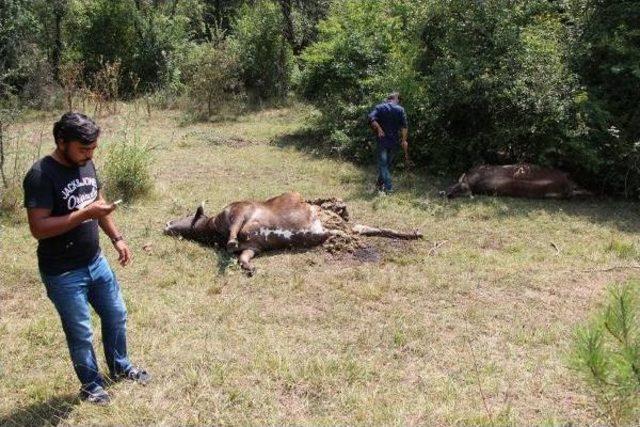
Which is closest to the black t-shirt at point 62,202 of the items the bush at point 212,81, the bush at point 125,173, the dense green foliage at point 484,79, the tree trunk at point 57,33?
the bush at point 125,173

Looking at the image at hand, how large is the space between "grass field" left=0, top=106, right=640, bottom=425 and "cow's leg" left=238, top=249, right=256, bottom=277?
108 millimetres

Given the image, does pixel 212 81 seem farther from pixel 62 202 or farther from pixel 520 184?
pixel 62 202

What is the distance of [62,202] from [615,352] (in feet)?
9.06

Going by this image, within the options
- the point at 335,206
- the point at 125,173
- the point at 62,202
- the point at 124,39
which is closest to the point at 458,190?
the point at 335,206

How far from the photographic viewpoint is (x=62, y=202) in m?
3.22

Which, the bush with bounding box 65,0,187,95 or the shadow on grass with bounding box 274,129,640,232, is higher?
the bush with bounding box 65,0,187,95

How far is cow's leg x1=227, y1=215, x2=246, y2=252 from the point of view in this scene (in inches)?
236

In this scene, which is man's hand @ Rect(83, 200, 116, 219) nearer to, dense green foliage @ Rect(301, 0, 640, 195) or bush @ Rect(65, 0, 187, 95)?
dense green foliage @ Rect(301, 0, 640, 195)

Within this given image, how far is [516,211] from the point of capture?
8.20 meters

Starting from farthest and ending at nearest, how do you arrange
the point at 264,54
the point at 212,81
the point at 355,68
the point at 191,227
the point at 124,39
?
1. the point at 124,39
2. the point at 264,54
3. the point at 212,81
4. the point at 355,68
5. the point at 191,227

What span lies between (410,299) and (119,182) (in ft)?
14.6

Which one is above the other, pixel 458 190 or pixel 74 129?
pixel 74 129

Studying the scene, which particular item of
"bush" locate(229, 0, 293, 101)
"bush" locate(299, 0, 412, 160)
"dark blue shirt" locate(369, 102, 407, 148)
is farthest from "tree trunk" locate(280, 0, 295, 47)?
"dark blue shirt" locate(369, 102, 407, 148)

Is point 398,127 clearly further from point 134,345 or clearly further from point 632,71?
point 134,345
